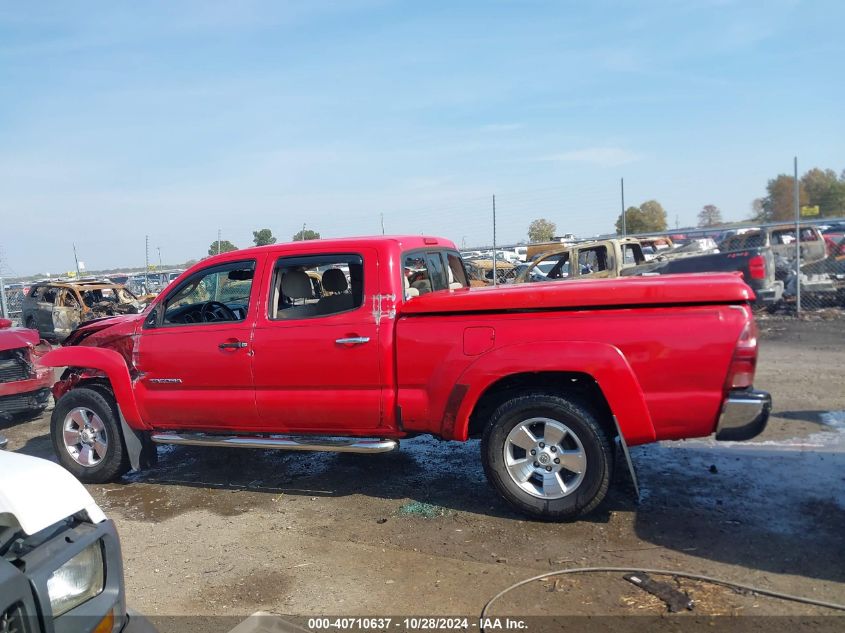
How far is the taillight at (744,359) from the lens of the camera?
3.89 meters

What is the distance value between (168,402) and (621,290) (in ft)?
11.7

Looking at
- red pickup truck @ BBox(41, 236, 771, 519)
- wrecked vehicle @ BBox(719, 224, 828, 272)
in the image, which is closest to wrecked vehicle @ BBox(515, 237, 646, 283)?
wrecked vehicle @ BBox(719, 224, 828, 272)

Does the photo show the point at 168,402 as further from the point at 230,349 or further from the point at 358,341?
the point at 358,341

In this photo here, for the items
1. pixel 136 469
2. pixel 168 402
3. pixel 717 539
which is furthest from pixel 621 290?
pixel 136 469

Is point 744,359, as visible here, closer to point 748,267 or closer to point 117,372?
point 117,372

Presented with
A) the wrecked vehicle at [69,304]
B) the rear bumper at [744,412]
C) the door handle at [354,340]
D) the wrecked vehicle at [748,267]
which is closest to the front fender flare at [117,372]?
the door handle at [354,340]

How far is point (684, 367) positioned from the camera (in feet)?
13.1

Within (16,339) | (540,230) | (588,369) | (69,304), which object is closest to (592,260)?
(588,369)

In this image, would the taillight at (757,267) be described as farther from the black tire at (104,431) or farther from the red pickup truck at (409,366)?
the black tire at (104,431)

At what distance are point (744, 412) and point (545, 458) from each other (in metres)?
1.22

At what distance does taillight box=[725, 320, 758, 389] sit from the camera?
12.8 ft

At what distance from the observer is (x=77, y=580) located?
6.98ft

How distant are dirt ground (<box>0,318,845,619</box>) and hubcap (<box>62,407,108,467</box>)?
0.92 feet

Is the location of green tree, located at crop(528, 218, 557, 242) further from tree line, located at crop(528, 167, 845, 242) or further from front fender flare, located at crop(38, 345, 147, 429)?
front fender flare, located at crop(38, 345, 147, 429)
